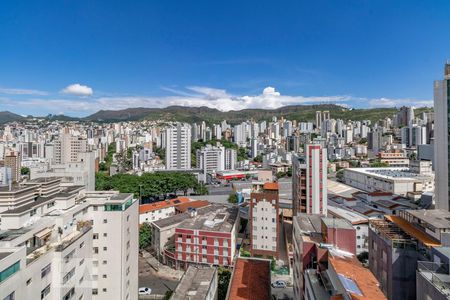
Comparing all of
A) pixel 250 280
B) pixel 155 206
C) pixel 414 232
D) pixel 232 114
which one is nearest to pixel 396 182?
pixel 414 232

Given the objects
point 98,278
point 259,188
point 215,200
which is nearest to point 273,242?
point 259,188

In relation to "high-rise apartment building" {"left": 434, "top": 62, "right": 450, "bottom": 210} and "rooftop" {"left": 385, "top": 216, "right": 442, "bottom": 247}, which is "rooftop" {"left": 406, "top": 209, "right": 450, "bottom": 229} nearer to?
"rooftop" {"left": 385, "top": 216, "right": 442, "bottom": 247}

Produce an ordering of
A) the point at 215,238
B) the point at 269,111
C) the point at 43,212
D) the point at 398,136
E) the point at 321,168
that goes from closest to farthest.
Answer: the point at 43,212
the point at 215,238
the point at 321,168
the point at 398,136
the point at 269,111

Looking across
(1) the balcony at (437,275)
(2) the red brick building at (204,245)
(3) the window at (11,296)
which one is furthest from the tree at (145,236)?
(1) the balcony at (437,275)

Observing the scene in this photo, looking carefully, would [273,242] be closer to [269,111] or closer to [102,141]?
[102,141]

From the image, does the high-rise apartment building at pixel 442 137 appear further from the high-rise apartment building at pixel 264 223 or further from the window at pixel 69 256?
the window at pixel 69 256

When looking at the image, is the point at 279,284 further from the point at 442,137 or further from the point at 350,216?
the point at 442,137

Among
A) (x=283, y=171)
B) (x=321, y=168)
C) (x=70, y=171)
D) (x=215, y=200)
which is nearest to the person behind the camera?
(x=321, y=168)
